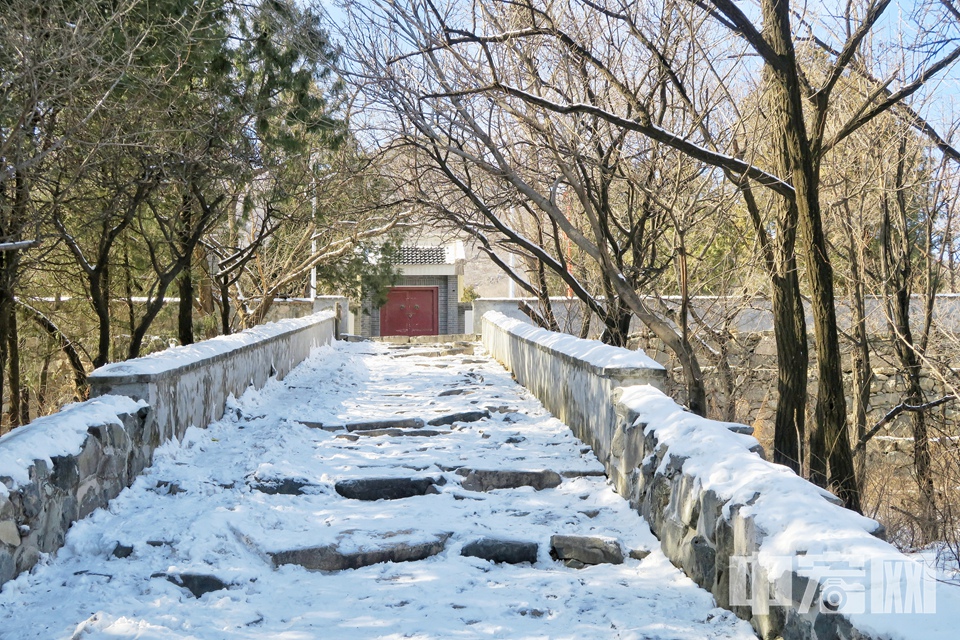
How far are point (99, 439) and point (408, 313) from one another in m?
26.5

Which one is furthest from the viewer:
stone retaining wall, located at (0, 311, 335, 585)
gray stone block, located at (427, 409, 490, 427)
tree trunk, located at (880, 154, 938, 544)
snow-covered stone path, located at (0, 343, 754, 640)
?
tree trunk, located at (880, 154, 938, 544)

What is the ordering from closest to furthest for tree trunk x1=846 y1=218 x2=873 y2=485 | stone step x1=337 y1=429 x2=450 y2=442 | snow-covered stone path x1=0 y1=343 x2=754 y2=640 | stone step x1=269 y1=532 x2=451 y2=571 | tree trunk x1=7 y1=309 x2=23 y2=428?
snow-covered stone path x1=0 y1=343 x2=754 y2=640
stone step x1=269 y1=532 x2=451 y2=571
stone step x1=337 y1=429 x2=450 y2=442
tree trunk x1=846 y1=218 x2=873 y2=485
tree trunk x1=7 y1=309 x2=23 y2=428

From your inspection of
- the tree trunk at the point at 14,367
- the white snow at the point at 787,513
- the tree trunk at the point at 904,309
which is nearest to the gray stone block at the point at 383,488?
the white snow at the point at 787,513

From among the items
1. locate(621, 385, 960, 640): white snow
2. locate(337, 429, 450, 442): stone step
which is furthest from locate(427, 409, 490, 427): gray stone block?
locate(621, 385, 960, 640): white snow

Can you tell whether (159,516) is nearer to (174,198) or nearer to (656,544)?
(656,544)

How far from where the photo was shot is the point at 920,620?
2330 millimetres

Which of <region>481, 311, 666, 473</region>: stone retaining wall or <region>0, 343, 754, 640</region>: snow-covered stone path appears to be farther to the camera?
<region>481, 311, 666, 473</region>: stone retaining wall

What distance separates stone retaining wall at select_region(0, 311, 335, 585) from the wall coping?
3171 mm

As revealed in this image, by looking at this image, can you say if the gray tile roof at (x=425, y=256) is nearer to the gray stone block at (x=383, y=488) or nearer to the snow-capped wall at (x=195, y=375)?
the snow-capped wall at (x=195, y=375)

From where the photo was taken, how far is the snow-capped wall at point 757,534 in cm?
251

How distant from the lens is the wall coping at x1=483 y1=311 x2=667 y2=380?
6.24m

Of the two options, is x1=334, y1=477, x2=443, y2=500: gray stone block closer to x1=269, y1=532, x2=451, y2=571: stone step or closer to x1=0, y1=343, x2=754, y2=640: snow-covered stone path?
x1=0, y1=343, x2=754, y2=640: snow-covered stone path

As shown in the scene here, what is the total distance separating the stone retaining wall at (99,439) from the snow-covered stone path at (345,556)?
0.12 m

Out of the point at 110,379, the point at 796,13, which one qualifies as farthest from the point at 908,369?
the point at 110,379
